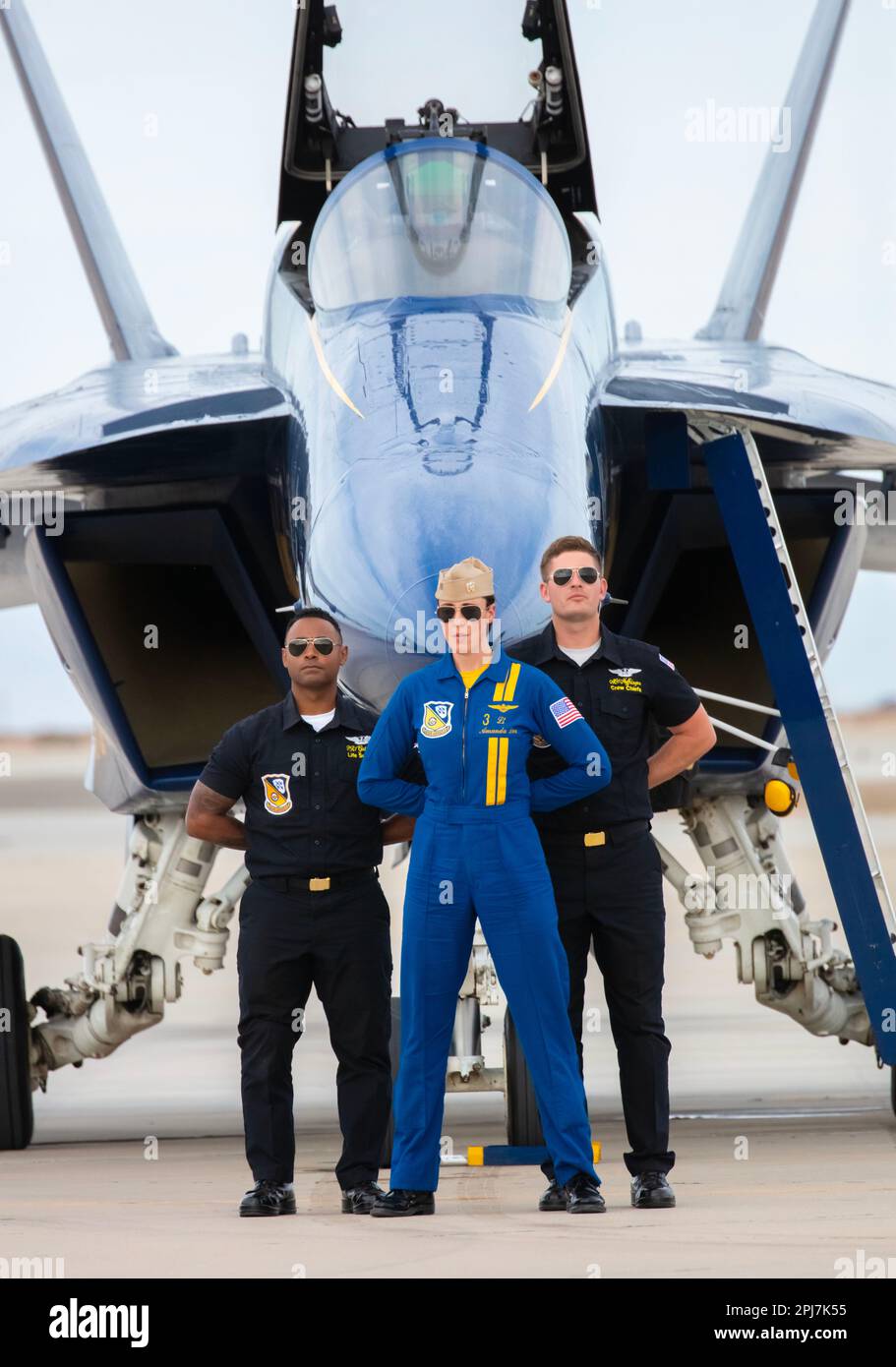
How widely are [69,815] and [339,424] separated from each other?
55.3 m

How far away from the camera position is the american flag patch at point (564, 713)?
5383mm

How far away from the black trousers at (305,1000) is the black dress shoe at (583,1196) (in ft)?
2.05

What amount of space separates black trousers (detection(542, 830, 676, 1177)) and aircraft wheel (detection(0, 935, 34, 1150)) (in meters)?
3.55

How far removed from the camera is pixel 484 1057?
670 centimetres

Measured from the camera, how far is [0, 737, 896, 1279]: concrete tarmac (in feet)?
15.1

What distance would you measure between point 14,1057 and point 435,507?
3.80m

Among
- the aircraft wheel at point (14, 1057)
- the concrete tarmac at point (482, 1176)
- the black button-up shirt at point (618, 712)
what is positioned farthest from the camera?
the aircraft wheel at point (14, 1057)

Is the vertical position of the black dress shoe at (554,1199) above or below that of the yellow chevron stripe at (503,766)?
below

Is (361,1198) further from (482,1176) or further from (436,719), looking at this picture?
(436,719)

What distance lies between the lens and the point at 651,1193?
5523 millimetres

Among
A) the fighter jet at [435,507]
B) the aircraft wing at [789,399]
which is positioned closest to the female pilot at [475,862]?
the fighter jet at [435,507]

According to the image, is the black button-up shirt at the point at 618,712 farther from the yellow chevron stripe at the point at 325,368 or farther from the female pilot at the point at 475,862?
the yellow chevron stripe at the point at 325,368

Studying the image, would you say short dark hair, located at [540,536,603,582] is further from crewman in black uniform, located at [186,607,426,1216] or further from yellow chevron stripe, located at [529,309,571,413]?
yellow chevron stripe, located at [529,309,571,413]
